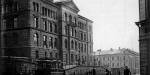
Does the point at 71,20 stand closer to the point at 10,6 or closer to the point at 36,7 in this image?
the point at 36,7

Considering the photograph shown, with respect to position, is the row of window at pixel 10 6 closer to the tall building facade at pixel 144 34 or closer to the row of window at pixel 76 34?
the row of window at pixel 76 34

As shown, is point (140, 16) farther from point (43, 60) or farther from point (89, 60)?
point (89, 60)

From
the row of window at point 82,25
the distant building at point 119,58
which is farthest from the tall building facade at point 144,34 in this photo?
the distant building at point 119,58

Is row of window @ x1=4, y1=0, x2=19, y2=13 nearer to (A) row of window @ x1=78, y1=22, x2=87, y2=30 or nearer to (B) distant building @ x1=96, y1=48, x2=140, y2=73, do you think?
(A) row of window @ x1=78, y1=22, x2=87, y2=30

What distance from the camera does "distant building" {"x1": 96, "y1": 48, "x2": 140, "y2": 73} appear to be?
117000 millimetres

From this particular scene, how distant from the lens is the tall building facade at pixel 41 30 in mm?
49062

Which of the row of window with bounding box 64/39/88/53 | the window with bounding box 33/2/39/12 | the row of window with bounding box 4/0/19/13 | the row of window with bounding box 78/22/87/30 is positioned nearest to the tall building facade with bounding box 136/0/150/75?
the window with bounding box 33/2/39/12

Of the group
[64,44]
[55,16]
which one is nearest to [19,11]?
[55,16]

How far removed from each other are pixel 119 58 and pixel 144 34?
9206cm

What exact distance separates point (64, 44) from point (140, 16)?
107ft

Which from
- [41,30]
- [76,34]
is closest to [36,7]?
[41,30]

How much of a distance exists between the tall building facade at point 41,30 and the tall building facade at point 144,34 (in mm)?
23943

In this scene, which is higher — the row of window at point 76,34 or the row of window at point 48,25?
the row of window at point 48,25

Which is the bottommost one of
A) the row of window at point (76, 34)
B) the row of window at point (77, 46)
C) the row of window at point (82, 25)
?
the row of window at point (77, 46)
